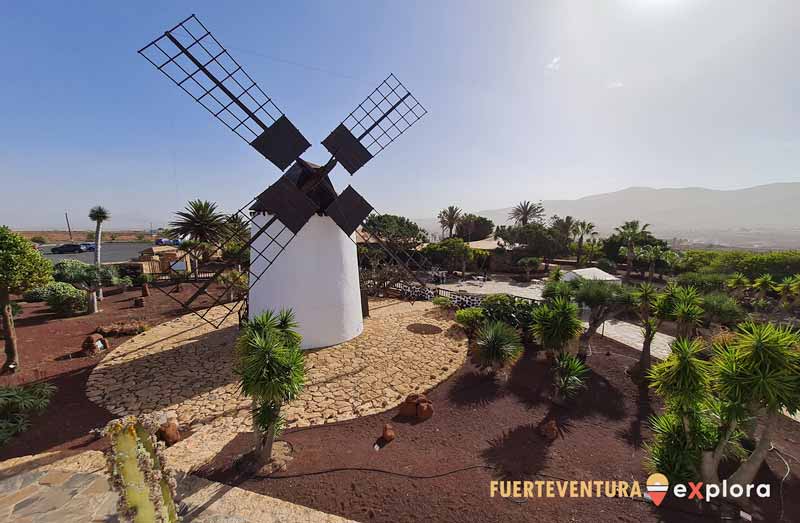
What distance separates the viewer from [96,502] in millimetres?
5086

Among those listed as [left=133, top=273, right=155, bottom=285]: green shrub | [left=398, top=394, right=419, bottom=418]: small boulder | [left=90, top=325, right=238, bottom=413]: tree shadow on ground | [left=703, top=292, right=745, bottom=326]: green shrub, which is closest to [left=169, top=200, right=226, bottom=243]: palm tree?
[left=133, top=273, right=155, bottom=285]: green shrub

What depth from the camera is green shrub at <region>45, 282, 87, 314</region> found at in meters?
13.8

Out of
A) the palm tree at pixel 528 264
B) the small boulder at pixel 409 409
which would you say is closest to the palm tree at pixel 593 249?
the palm tree at pixel 528 264

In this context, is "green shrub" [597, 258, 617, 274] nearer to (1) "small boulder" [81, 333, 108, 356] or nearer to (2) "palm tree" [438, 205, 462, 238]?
(2) "palm tree" [438, 205, 462, 238]

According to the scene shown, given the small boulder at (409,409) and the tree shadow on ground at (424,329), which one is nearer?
the small boulder at (409,409)

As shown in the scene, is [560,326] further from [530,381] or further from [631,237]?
[631,237]

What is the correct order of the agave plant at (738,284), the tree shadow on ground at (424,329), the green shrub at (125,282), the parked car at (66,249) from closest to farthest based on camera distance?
the tree shadow on ground at (424,329) → the agave plant at (738,284) → the green shrub at (125,282) → the parked car at (66,249)

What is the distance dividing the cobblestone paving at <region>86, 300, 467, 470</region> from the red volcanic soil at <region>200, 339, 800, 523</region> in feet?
2.39

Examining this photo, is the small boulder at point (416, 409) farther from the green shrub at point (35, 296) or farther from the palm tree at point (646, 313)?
the green shrub at point (35, 296)

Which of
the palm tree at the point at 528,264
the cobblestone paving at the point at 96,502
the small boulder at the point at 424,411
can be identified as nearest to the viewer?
the cobblestone paving at the point at 96,502

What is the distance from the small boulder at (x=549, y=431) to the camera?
673 cm

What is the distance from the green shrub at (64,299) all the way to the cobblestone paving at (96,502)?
38.7 ft

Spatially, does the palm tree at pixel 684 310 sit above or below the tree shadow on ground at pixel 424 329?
above

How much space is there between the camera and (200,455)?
6.04 meters
